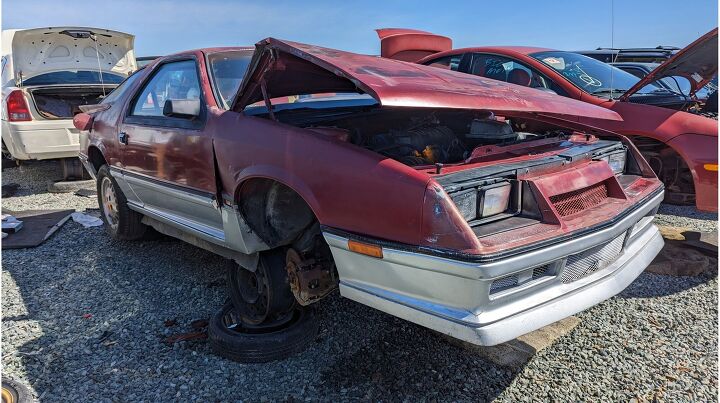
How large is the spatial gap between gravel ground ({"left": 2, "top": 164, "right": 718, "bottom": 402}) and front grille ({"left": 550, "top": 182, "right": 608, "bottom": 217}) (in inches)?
31.8

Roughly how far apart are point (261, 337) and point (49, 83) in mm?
5921

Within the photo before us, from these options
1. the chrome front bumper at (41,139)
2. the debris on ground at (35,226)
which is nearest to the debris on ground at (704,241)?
the debris on ground at (35,226)

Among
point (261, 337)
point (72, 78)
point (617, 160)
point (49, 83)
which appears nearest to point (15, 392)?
point (261, 337)

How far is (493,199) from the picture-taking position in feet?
7.18

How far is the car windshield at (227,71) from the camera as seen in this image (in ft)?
10.2

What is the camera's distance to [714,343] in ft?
9.00

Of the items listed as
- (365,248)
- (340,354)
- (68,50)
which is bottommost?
(340,354)

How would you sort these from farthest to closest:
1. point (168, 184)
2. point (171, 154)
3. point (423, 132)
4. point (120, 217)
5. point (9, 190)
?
1. point (9, 190)
2. point (120, 217)
3. point (168, 184)
4. point (171, 154)
5. point (423, 132)

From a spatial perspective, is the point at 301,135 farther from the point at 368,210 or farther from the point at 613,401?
the point at 613,401

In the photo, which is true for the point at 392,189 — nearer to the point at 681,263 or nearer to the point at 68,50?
the point at 681,263

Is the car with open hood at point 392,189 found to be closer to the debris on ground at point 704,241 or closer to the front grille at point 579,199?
the front grille at point 579,199

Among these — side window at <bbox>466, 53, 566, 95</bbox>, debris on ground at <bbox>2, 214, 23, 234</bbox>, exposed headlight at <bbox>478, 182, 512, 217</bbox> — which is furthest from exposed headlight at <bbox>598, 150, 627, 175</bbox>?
debris on ground at <bbox>2, 214, 23, 234</bbox>

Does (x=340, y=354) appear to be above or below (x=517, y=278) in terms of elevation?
below

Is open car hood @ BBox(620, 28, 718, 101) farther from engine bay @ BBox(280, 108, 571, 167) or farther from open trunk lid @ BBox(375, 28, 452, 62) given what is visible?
open trunk lid @ BBox(375, 28, 452, 62)
